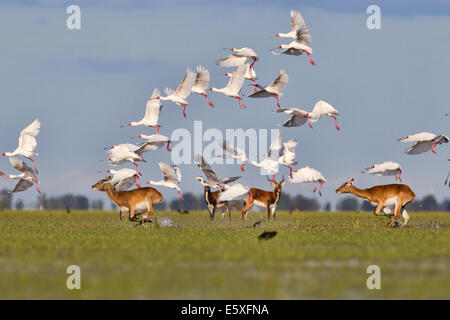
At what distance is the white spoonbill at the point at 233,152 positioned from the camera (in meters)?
35.7

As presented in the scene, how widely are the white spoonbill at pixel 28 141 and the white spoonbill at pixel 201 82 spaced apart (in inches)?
314

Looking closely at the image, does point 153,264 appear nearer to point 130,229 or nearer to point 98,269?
point 98,269

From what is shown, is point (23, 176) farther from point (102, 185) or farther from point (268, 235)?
point (268, 235)

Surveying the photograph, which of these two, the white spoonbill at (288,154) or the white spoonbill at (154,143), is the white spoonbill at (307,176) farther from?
the white spoonbill at (154,143)

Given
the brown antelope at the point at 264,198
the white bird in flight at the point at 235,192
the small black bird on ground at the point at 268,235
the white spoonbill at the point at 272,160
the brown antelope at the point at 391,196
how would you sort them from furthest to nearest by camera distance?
the brown antelope at the point at 264,198
the white spoonbill at the point at 272,160
the white bird in flight at the point at 235,192
the brown antelope at the point at 391,196
the small black bird on ground at the point at 268,235

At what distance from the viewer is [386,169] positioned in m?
33.1

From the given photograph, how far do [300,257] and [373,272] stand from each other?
3.04m

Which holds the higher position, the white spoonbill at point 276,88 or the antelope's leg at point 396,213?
the white spoonbill at point 276,88

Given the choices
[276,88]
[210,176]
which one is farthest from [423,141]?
[210,176]

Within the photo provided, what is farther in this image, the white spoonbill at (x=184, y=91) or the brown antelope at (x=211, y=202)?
the brown antelope at (x=211, y=202)

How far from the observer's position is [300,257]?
758 inches

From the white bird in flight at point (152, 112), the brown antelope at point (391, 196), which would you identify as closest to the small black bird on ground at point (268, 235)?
the brown antelope at point (391, 196)

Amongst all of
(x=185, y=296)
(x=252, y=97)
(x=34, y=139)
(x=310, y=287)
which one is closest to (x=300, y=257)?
(x=310, y=287)

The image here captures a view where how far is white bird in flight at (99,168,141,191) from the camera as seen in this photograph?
33.7 meters
